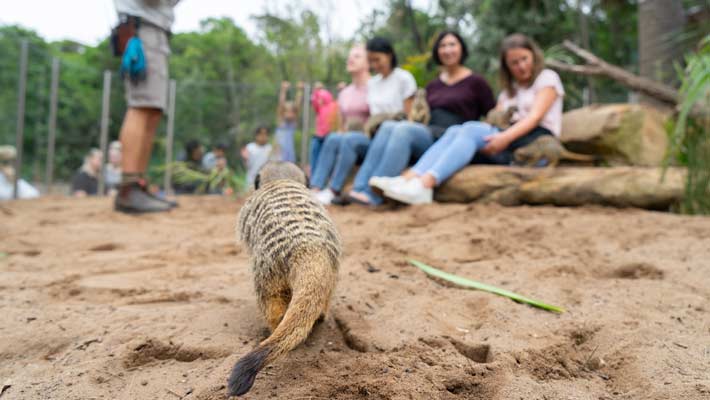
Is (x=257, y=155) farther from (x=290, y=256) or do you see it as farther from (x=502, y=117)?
(x=290, y=256)

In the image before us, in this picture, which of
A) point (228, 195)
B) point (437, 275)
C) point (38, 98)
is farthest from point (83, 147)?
point (437, 275)

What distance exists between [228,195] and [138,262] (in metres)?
4.22

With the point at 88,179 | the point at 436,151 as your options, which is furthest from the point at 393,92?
the point at 88,179

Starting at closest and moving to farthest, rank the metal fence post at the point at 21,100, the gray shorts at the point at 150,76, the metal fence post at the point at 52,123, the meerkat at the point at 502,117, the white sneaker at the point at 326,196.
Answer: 1. the gray shorts at the point at 150,76
2. the meerkat at the point at 502,117
3. the white sneaker at the point at 326,196
4. the metal fence post at the point at 21,100
5. the metal fence post at the point at 52,123

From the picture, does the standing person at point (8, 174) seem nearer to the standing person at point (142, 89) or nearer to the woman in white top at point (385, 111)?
the standing person at point (142, 89)

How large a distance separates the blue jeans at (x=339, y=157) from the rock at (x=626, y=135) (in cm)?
225

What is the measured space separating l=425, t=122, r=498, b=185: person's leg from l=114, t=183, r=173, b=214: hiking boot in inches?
102

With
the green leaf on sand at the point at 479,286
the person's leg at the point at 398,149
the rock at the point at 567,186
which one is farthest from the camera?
the person's leg at the point at 398,149

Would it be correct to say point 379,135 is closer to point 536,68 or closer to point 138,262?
point 536,68

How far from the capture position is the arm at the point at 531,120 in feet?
13.4

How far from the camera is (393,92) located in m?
5.03

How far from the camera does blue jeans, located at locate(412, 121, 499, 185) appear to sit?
13.5 ft

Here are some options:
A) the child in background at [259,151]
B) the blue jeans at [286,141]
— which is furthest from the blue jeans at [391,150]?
the child in background at [259,151]

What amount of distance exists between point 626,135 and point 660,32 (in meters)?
3.67
